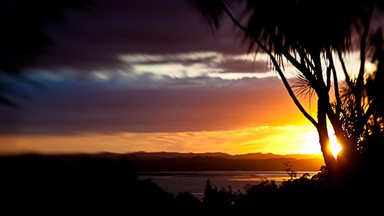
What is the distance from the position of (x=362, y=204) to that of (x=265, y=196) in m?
2.52

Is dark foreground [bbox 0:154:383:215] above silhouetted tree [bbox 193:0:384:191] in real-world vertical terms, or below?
below

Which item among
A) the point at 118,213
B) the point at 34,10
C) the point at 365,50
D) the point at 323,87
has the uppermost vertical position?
the point at 365,50

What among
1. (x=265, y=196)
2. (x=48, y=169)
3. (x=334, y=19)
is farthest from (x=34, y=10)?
(x=265, y=196)

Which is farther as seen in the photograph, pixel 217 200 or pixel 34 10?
pixel 217 200

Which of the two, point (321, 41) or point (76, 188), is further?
point (321, 41)

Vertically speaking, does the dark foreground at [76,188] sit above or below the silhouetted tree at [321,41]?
below

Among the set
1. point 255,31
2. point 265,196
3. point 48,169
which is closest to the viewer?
point 48,169

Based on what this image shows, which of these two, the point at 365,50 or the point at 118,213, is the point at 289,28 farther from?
the point at 118,213

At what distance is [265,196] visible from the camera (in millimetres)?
8680

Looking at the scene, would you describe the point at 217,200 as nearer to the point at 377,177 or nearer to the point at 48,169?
the point at 377,177

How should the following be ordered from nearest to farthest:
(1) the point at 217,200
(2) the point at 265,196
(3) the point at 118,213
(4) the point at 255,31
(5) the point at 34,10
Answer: (5) the point at 34,10
(3) the point at 118,213
(4) the point at 255,31
(1) the point at 217,200
(2) the point at 265,196

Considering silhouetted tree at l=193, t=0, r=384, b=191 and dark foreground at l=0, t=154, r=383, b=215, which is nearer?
dark foreground at l=0, t=154, r=383, b=215

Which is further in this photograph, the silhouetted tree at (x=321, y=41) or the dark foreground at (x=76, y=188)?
the silhouetted tree at (x=321, y=41)

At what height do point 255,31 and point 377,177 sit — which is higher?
point 255,31
